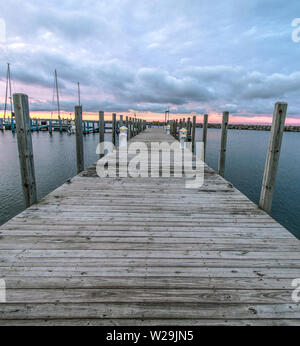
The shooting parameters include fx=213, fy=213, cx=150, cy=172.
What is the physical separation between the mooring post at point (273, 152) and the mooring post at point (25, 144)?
4068mm

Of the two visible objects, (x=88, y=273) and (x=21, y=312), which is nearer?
(x=21, y=312)

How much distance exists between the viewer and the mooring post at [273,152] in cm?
349

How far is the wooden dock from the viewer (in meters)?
1.66

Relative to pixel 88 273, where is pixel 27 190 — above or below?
above

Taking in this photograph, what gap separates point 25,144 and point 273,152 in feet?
13.8

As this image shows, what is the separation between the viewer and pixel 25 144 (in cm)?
357

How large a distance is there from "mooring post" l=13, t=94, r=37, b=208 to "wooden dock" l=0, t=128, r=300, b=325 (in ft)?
0.97

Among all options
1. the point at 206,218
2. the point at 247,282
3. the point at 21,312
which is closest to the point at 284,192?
the point at 206,218
